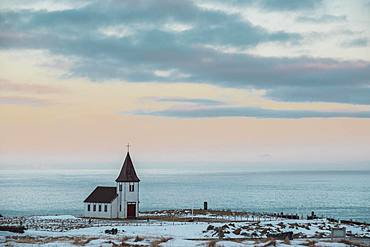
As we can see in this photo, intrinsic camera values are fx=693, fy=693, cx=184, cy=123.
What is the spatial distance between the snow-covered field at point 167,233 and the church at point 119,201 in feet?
14.6

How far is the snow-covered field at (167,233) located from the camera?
49938mm

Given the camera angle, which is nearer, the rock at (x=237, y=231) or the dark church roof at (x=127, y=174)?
the rock at (x=237, y=231)

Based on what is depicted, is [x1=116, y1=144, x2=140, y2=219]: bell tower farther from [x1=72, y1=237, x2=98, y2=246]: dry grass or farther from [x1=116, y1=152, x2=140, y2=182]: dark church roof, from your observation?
[x1=72, y1=237, x2=98, y2=246]: dry grass

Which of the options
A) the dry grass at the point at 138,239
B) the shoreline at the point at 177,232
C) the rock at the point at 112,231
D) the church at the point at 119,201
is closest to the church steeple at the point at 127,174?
the church at the point at 119,201

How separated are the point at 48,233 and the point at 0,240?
6313 millimetres

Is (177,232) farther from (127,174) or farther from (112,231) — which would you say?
(127,174)

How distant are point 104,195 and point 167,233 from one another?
68.0 ft

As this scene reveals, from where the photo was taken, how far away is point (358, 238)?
183 feet

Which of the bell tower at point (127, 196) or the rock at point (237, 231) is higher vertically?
the bell tower at point (127, 196)

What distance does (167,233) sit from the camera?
2264 inches

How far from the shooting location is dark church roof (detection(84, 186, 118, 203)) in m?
75.8

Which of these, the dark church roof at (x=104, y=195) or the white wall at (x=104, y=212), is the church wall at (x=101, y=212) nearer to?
the white wall at (x=104, y=212)

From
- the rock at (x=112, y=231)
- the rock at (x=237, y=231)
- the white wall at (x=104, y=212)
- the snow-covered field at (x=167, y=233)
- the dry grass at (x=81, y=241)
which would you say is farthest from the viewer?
the white wall at (x=104, y=212)

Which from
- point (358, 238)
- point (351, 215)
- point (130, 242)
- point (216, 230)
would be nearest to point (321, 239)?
point (358, 238)
